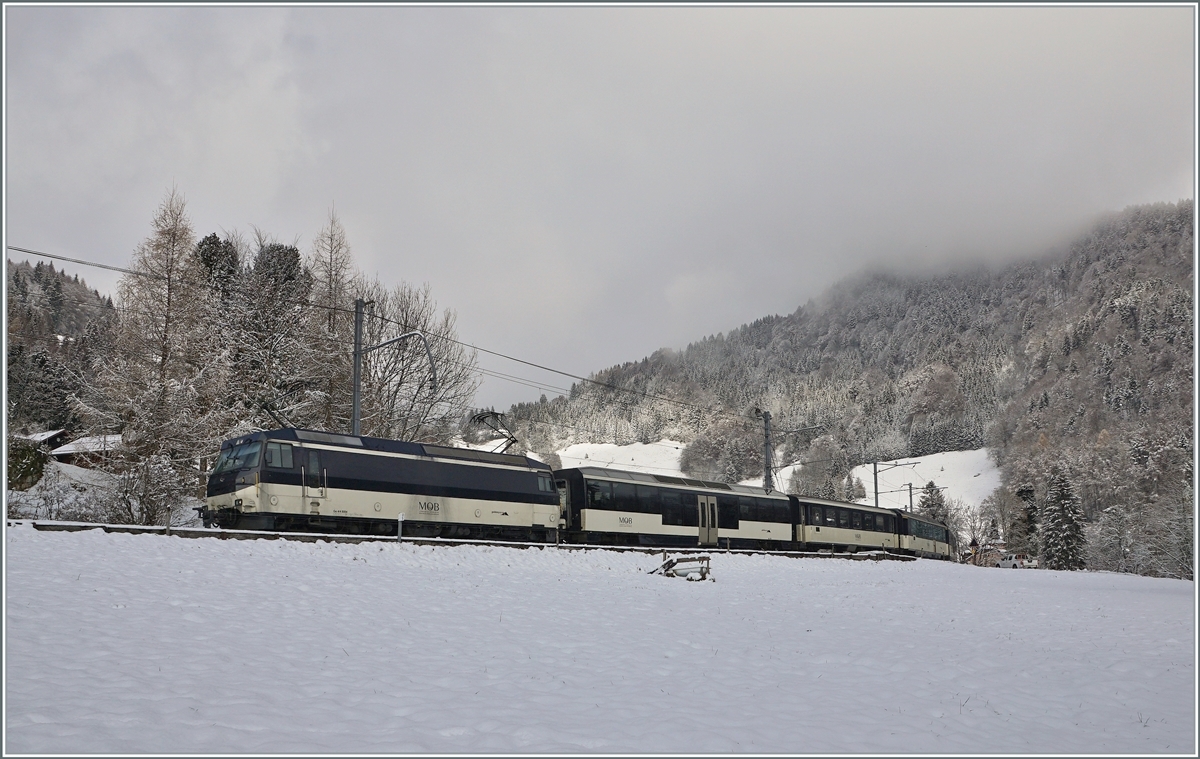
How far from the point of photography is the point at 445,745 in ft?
21.0

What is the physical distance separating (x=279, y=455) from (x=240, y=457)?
1276mm

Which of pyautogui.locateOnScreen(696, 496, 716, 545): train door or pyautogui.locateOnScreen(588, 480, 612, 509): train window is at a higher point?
pyautogui.locateOnScreen(588, 480, 612, 509): train window

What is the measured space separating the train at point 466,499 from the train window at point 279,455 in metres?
0.03

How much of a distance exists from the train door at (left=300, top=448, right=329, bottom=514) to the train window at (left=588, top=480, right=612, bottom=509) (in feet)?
38.2

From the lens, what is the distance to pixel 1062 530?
73000mm

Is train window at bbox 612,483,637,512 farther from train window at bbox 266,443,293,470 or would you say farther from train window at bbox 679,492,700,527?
train window at bbox 266,443,293,470

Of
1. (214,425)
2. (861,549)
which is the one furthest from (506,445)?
(861,549)

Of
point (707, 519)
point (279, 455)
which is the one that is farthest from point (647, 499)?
point (279, 455)

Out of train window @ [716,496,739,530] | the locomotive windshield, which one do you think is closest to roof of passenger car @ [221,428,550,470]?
the locomotive windshield

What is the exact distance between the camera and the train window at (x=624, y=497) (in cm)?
3197

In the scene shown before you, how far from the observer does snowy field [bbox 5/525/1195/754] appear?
6.76 metres

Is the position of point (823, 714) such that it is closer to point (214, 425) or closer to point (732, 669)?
point (732, 669)

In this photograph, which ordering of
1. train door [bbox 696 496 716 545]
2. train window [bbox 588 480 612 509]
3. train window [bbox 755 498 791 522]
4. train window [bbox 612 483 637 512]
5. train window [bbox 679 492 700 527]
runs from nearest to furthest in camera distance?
train window [bbox 588 480 612 509] → train window [bbox 612 483 637 512] → train window [bbox 679 492 700 527] → train door [bbox 696 496 716 545] → train window [bbox 755 498 791 522]

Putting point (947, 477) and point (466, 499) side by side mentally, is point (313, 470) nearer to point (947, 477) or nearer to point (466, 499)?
point (466, 499)
